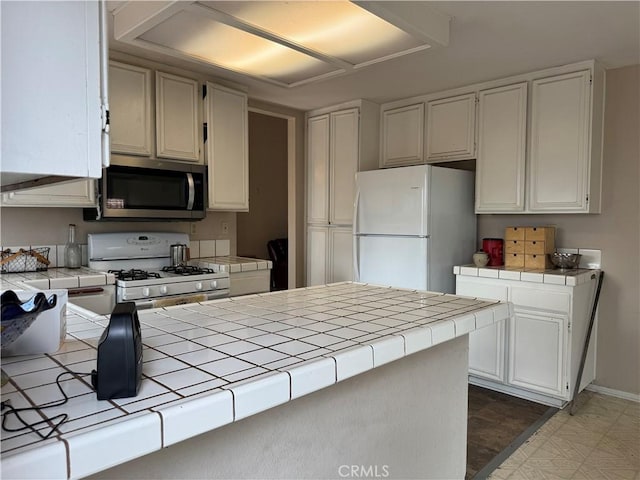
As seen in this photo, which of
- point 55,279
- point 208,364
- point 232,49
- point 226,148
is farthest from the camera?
→ point 226,148

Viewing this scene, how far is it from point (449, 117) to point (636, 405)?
2.48 metres

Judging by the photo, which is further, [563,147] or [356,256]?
[356,256]

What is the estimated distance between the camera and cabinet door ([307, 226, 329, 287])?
4.33 metres

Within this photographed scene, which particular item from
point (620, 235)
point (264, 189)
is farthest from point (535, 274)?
point (264, 189)

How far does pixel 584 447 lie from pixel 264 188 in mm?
5293

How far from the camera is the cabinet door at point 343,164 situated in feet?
13.3

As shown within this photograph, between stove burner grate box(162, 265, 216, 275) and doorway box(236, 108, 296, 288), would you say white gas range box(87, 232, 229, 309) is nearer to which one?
stove burner grate box(162, 265, 216, 275)

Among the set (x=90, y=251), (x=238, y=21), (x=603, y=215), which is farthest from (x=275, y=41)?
→ (x=603, y=215)

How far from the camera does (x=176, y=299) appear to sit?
2.74 metres

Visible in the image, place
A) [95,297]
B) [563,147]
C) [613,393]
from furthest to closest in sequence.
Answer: [613,393] < [563,147] < [95,297]

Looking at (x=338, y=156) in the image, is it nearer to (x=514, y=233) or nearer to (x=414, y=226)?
(x=414, y=226)

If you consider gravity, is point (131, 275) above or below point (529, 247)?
below

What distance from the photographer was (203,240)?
366cm

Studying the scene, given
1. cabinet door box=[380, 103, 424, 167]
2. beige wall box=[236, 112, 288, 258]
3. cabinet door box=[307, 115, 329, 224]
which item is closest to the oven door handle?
cabinet door box=[307, 115, 329, 224]
